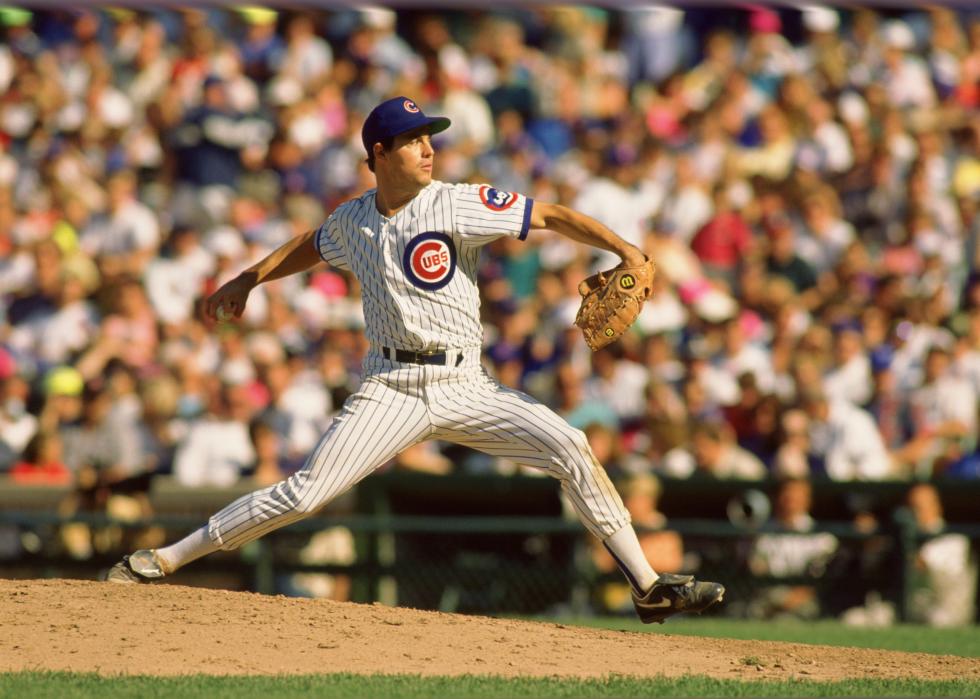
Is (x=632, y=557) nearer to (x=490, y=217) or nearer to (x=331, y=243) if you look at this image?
(x=490, y=217)

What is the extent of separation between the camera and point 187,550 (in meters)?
6.23

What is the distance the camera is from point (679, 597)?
20.1ft

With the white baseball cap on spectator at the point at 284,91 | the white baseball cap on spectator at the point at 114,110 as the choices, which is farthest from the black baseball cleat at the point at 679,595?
the white baseball cap on spectator at the point at 114,110

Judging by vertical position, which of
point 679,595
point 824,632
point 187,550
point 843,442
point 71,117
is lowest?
point 824,632

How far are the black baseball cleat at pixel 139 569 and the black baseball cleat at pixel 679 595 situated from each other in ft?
5.83

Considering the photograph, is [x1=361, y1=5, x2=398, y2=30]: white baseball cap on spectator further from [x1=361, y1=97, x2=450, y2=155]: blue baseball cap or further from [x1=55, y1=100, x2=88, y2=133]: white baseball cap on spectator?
[x1=361, y1=97, x2=450, y2=155]: blue baseball cap

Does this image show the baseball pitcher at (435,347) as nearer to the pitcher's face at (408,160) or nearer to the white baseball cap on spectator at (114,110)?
the pitcher's face at (408,160)

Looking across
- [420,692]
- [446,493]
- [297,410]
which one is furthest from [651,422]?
[420,692]

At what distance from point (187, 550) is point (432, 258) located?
4.60 ft

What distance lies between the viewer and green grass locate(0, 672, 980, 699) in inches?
207

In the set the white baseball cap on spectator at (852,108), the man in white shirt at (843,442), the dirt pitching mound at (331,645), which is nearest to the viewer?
the dirt pitching mound at (331,645)

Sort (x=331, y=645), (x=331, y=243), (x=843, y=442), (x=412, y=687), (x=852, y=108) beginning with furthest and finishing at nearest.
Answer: (x=852, y=108) < (x=843, y=442) < (x=331, y=243) < (x=331, y=645) < (x=412, y=687)

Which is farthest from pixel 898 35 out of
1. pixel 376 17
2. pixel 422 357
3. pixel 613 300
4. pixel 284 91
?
pixel 422 357

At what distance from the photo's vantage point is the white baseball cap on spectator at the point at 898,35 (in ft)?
48.8
